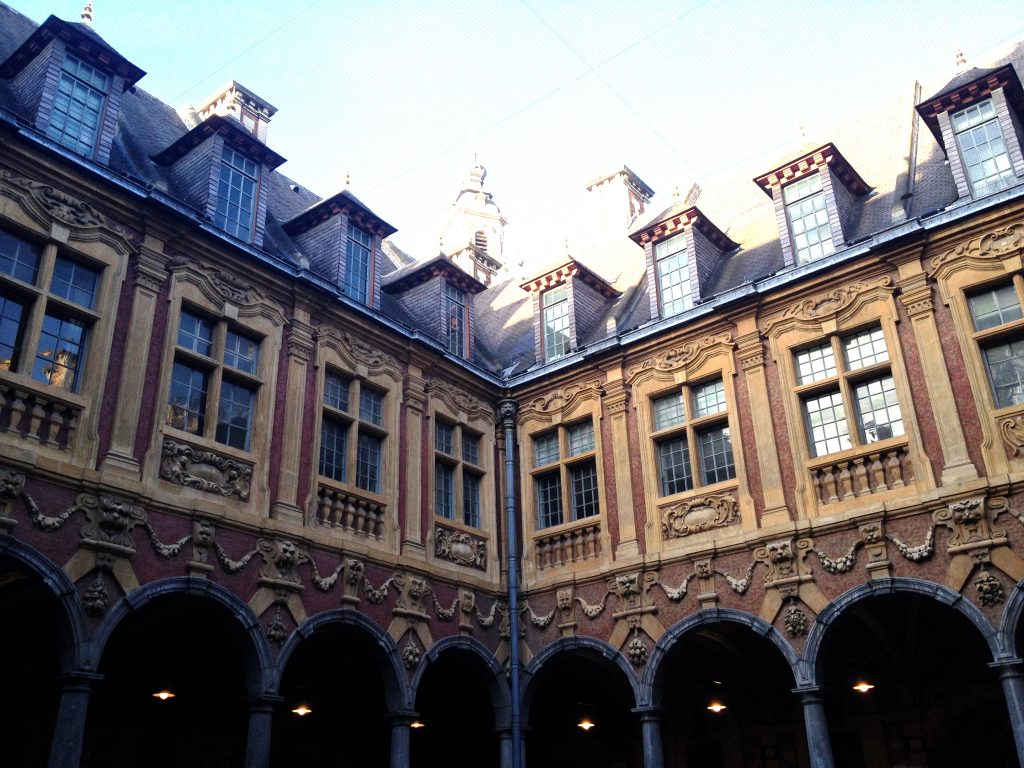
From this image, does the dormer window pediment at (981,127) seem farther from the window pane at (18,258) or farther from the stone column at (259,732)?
the window pane at (18,258)

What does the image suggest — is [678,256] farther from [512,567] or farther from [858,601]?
[858,601]

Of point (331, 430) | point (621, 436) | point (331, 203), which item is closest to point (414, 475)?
point (331, 430)

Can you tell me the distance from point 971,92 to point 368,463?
32.1ft

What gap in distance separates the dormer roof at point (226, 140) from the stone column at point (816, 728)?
1003cm

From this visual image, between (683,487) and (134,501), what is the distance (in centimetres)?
751

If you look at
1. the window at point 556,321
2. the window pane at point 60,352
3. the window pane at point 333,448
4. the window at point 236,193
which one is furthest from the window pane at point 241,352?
the window at point 556,321

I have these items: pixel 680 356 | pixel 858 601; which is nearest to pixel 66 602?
pixel 858 601

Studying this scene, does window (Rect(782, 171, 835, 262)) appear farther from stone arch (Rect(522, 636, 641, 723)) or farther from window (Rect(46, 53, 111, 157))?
window (Rect(46, 53, 111, 157))

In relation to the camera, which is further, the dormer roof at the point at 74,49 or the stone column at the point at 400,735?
the stone column at the point at 400,735

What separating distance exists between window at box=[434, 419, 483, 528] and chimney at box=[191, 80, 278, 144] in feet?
22.6

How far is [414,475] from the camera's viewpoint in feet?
45.8

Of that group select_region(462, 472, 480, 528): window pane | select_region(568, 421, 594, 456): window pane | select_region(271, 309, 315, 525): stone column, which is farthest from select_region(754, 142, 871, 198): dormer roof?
select_region(271, 309, 315, 525): stone column

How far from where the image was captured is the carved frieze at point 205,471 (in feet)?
35.8

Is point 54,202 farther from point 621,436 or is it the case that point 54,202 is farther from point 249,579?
point 621,436
